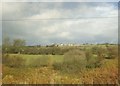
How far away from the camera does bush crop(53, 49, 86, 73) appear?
28.4ft

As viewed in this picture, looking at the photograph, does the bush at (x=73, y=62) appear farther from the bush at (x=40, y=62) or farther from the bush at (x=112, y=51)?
the bush at (x=112, y=51)

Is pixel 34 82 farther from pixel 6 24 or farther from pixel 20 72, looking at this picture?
pixel 6 24

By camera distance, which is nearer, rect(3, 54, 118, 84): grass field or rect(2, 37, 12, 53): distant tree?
rect(3, 54, 118, 84): grass field

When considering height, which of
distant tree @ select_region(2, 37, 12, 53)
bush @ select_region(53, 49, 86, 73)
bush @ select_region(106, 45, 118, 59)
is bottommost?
bush @ select_region(53, 49, 86, 73)

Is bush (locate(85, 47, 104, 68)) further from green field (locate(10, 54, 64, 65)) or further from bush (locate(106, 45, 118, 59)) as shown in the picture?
green field (locate(10, 54, 64, 65))

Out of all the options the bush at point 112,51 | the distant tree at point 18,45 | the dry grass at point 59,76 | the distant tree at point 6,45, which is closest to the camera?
the dry grass at point 59,76

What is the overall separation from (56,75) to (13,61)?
51.4 inches

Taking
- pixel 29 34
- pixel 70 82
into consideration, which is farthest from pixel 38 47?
pixel 70 82

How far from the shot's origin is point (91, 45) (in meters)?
8.61

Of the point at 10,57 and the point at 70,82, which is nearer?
the point at 70,82

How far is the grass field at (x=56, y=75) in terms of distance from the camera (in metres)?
8.26

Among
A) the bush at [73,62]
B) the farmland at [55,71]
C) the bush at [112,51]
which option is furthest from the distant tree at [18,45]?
the bush at [112,51]

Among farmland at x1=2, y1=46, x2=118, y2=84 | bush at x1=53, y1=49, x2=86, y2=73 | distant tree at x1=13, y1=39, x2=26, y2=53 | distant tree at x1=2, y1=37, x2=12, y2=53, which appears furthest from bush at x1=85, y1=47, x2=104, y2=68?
distant tree at x1=2, y1=37, x2=12, y2=53

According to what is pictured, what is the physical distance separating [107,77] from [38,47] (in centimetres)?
198
